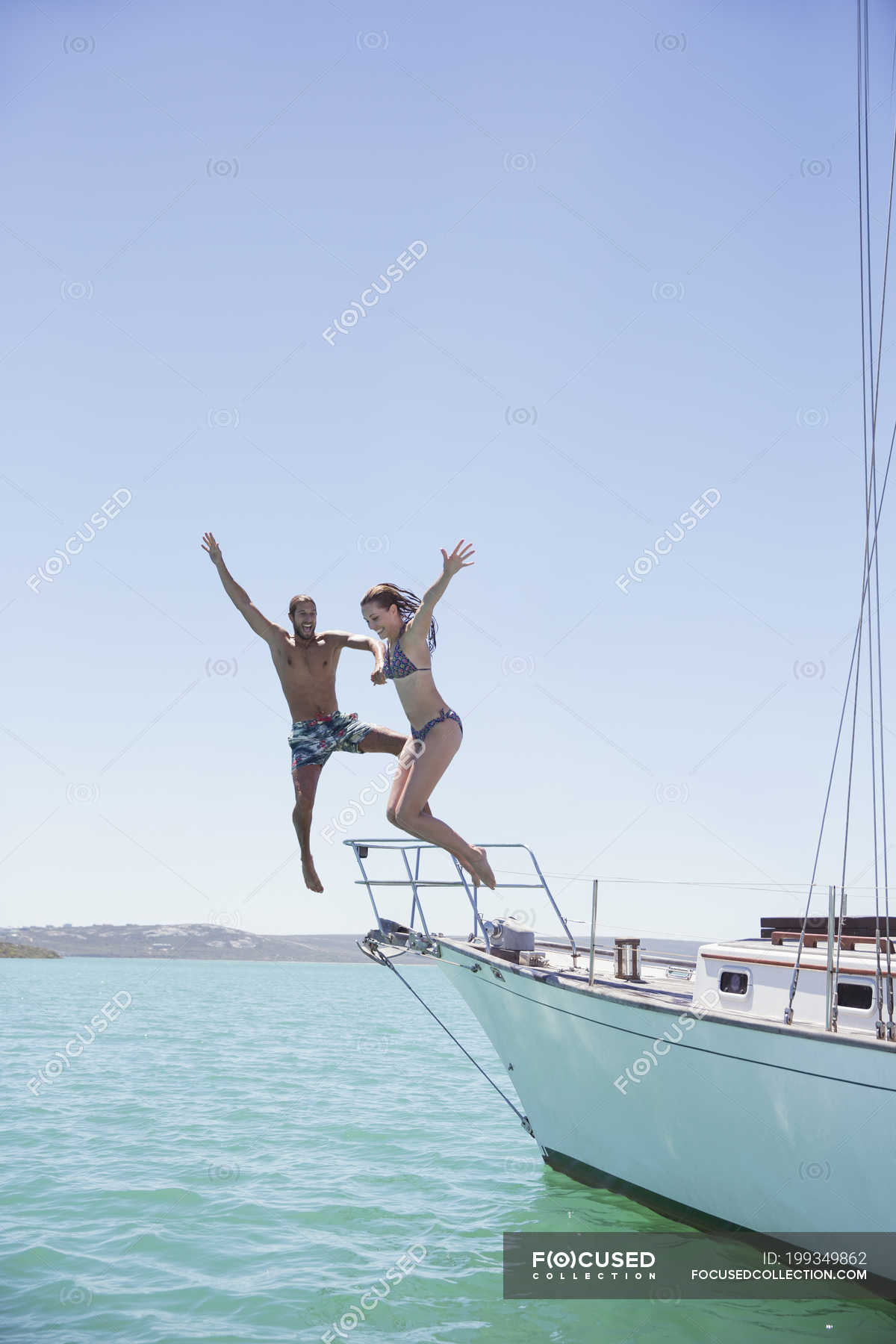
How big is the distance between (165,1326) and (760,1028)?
207 inches

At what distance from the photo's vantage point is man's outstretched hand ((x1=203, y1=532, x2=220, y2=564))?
791cm

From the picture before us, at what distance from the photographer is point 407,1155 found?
14.5 meters

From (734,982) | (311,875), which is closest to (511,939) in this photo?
(734,982)

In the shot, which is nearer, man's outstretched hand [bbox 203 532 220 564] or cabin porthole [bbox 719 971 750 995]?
man's outstretched hand [bbox 203 532 220 564]

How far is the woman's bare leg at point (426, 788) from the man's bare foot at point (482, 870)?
266mm

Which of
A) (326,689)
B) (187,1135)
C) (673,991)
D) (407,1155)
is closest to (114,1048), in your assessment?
(187,1135)

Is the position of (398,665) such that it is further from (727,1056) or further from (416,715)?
(727,1056)

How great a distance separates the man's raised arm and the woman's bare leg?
148cm

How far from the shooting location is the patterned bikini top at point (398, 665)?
8.12m

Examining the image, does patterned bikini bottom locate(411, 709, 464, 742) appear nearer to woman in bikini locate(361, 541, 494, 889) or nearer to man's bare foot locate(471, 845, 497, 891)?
woman in bikini locate(361, 541, 494, 889)

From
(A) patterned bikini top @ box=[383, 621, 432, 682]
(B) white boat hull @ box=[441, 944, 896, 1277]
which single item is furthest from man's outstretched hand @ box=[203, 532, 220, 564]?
(B) white boat hull @ box=[441, 944, 896, 1277]

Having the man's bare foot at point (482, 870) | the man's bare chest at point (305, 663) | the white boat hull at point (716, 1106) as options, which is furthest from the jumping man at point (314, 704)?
the white boat hull at point (716, 1106)

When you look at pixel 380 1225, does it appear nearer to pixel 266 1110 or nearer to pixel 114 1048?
pixel 266 1110

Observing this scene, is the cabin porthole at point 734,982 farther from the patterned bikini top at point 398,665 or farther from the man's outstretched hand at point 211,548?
the man's outstretched hand at point 211,548
